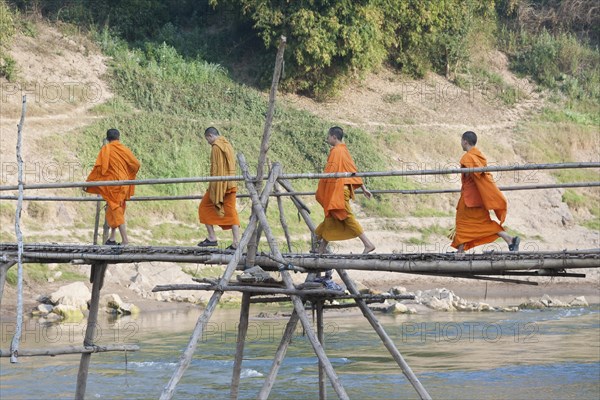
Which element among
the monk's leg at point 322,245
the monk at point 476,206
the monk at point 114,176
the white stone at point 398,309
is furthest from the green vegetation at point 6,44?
the monk at point 476,206

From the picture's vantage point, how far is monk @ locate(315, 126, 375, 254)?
10.3 meters

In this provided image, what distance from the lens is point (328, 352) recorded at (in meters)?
17.5

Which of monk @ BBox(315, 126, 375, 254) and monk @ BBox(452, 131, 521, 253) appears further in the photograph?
monk @ BBox(315, 126, 375, 254)

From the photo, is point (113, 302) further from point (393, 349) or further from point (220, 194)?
point (393, 349)

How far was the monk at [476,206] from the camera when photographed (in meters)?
10.2

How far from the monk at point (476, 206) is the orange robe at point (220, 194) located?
2339mm

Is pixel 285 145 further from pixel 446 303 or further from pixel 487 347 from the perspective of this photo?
pixel 487 347

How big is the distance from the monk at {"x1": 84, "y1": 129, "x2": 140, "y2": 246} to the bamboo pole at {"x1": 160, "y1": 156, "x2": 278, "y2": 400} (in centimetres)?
279

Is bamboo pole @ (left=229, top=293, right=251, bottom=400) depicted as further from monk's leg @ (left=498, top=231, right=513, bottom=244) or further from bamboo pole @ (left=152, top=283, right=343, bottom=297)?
monk's leg @ (left=498, top=231, right=513, bottom=244)

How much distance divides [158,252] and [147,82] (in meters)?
18.2

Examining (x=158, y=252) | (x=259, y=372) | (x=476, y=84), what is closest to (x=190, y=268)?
(x=259, y=372)

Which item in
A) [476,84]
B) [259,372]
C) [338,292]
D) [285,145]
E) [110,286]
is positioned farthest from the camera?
[476,84]

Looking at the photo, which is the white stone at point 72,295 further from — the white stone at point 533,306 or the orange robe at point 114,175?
the white stone at point 533,306

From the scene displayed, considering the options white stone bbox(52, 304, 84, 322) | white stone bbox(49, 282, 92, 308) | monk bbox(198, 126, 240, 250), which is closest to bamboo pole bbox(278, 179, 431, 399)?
monk bbox(198, 126, 240, 250)
